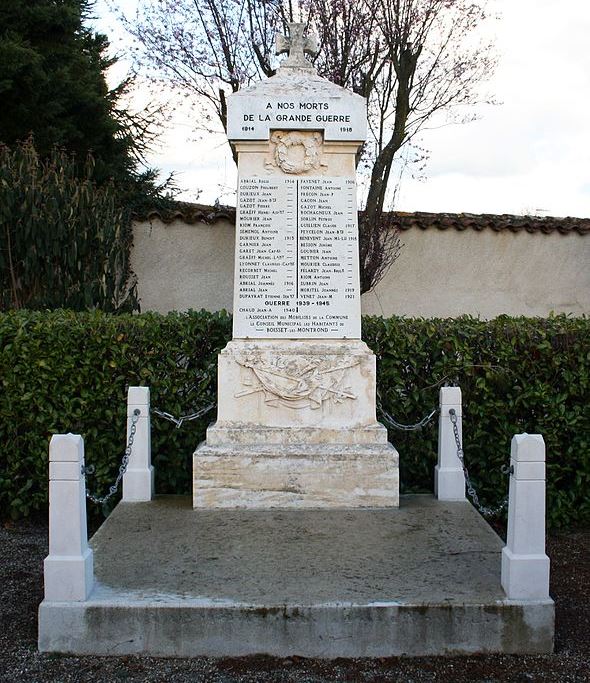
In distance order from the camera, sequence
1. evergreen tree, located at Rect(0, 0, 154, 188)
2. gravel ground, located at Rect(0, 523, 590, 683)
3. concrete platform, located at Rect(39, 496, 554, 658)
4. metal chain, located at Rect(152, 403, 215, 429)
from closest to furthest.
Answer: gravel ground, located at Rect(0, 523, 590, 683) < concrete platform, located at Rect(39, 496, 554, 658) < metal chain, located at Rect(152, 403, 215, 429) < evergreen tree, located at Rect(0, 0, 154, 188)

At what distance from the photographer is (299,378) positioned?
17.4 feet

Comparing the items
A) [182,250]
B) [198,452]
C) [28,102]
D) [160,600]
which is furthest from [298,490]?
[28,102]

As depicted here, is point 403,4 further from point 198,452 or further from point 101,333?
point 198,452

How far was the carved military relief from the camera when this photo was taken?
17.9 feet

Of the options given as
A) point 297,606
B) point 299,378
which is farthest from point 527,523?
point 299,378

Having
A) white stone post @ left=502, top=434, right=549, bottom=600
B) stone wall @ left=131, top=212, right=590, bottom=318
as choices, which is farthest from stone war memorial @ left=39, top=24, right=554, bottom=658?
stone wall @ left=131, top=212, right=590, bottom=318

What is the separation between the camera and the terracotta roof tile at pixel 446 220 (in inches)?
392

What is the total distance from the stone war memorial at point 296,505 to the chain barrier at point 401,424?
24cm

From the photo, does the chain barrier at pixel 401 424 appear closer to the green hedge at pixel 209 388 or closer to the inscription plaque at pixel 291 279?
the green hedge at pixel 209 388

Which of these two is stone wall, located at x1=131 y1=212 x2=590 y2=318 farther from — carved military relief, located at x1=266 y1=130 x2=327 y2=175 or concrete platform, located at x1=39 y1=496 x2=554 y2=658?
concrete platform, located at x1=39 y1=496 x2=554 y2=658

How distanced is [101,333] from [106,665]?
2.92 metres

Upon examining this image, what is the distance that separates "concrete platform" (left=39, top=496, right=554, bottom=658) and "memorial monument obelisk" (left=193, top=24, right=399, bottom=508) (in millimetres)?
1174

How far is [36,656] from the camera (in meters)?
3.48

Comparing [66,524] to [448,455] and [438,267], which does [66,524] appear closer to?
[448,455]
